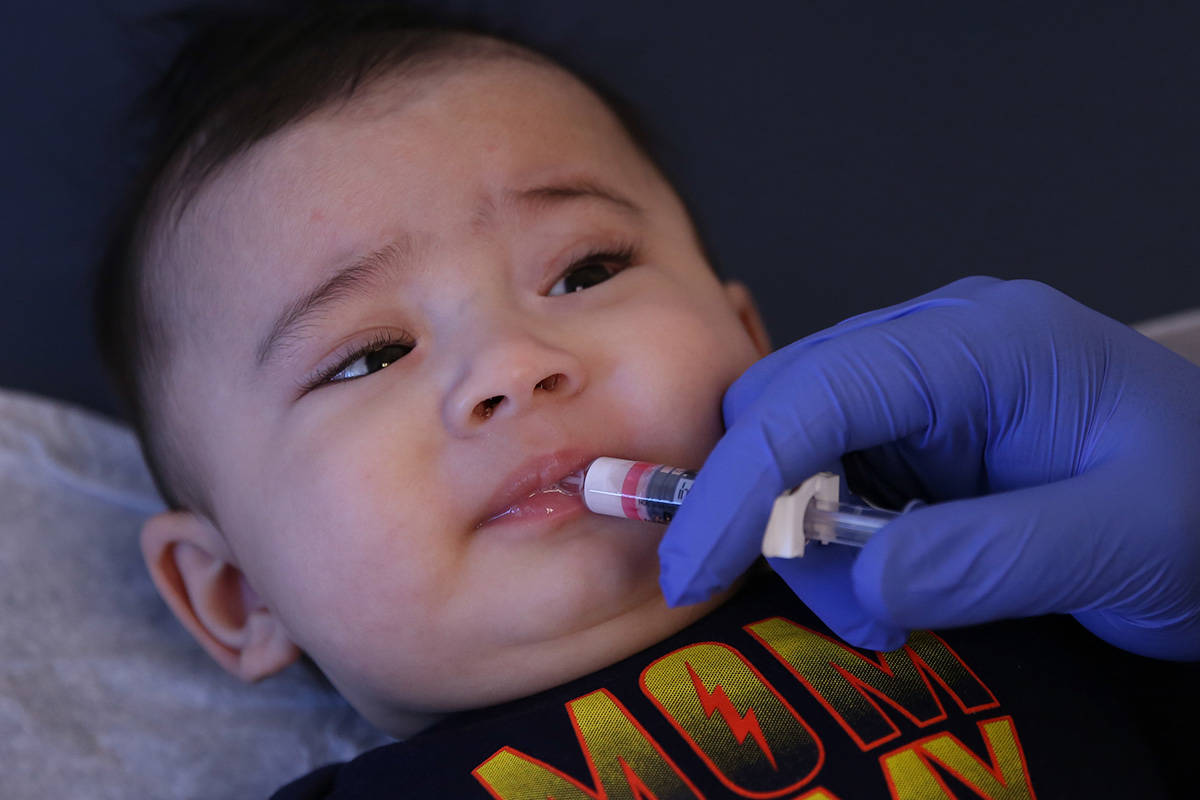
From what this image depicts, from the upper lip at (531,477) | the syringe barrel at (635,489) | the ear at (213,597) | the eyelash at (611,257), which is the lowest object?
the ear at (213,597)

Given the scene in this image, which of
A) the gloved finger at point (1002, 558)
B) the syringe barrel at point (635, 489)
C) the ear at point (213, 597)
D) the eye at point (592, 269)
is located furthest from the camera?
the ear at point (213, 597)

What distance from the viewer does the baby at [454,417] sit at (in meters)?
0.95

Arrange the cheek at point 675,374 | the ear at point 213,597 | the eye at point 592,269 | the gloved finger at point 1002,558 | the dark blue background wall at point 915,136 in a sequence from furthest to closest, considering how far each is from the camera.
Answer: the dark blue background wall at point 915,136 → the ear at point 213,597 → the eye at point 592,269 → the cheek at point 675,374 → the gloved finger at point 1002,558

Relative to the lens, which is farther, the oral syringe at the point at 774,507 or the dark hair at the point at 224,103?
the dark hair at the point at 224,103

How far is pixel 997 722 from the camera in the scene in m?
0.93

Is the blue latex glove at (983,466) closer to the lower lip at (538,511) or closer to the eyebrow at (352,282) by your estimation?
the lower lip at (538,511)

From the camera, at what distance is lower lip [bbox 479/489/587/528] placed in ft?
3.21

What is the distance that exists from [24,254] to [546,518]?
1173 mm

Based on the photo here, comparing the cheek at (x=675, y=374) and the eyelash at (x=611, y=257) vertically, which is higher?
the eyelash at (x=611, y=257)

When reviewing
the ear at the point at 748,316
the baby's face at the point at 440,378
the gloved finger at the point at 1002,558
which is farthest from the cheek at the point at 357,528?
the ear at the point at 748,316

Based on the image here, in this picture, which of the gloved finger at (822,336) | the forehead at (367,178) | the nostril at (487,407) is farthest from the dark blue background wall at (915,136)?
the nostril at (487,407)

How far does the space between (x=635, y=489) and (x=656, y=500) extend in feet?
0.07

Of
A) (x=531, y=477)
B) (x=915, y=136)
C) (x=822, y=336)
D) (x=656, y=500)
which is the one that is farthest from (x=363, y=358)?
(x=915, y=136)

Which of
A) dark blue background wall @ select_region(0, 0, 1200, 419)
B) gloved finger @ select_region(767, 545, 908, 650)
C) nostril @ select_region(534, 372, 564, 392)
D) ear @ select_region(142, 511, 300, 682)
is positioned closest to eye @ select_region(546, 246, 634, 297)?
nostril @ select_region(534, 372, 564, 392)
